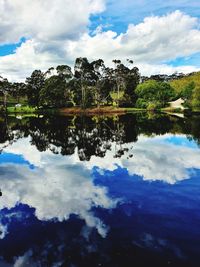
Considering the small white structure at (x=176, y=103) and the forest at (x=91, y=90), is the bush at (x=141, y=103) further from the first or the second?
the small white structure at (x=176, y=103)

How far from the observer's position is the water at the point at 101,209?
518 inches

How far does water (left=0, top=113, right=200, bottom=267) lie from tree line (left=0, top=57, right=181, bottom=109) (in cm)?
10153

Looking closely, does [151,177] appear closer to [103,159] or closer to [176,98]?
[103,159]

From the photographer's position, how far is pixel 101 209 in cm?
1845

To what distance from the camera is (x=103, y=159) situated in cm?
→ 3316

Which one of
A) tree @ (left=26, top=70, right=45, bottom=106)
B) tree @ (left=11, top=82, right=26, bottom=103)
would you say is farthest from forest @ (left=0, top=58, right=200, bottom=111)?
tree @ (left=11, top=82, right=26, bottom=103)

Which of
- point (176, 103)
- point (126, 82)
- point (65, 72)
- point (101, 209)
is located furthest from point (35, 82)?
point (101, 209)

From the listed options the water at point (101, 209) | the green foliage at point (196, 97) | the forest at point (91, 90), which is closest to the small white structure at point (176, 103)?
the forest at point (91, 90)

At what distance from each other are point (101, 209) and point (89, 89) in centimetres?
12258

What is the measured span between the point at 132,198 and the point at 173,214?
11.3ft

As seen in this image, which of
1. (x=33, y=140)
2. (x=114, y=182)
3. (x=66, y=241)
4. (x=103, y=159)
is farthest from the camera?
(x=33, y=140)

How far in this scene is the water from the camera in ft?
43.1

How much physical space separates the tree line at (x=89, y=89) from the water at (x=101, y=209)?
101527 mm

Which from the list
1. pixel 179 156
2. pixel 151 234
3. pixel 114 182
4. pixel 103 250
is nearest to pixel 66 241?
pixel 103 250
